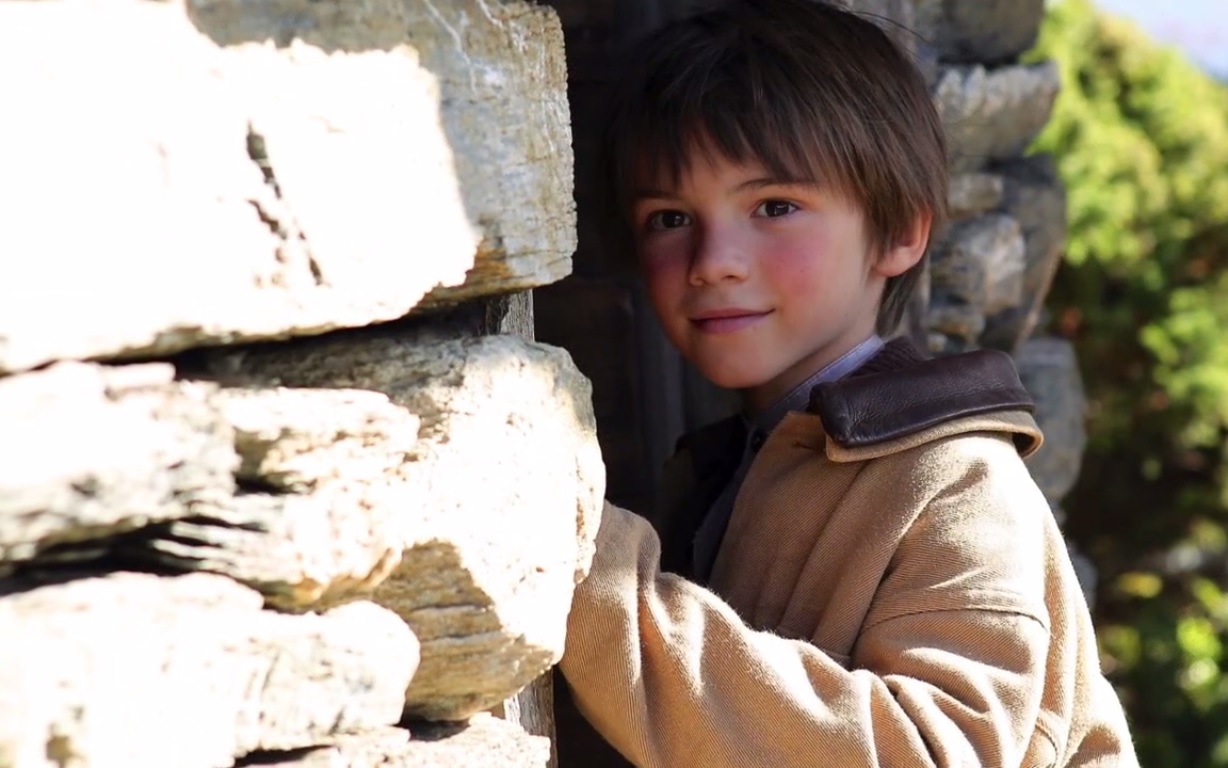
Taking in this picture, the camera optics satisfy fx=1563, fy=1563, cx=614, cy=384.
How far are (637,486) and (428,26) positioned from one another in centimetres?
130

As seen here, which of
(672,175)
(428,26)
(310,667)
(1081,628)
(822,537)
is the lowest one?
(1081,628)

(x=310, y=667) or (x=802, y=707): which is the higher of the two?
(x=310, y=667)

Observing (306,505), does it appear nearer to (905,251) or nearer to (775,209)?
(775,209)

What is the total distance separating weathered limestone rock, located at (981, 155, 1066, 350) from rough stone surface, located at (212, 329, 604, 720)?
1.80 meters

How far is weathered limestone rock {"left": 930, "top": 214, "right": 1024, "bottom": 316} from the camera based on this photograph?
2.66m

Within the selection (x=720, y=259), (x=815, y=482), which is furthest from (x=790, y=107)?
(x=815, y=482)

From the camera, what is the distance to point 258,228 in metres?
0.95

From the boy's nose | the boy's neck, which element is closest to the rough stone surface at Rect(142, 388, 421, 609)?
the boy's nose

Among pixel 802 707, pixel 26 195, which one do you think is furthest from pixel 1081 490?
pixel 26 195

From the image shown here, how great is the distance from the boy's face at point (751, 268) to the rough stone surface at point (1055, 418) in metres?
1.24

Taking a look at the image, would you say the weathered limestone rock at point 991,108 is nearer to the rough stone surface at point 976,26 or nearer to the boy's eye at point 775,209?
the rough stone surface at point 976,26

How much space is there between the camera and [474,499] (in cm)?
111

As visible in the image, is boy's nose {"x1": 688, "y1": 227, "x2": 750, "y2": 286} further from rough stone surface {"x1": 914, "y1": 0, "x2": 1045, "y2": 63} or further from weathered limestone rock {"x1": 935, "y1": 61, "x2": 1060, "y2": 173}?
rough stone surface {"x1": 914, "y1": 0, "x2": 1045, "y2": 63}

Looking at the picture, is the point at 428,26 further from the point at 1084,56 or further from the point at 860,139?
the point at 1084,56
